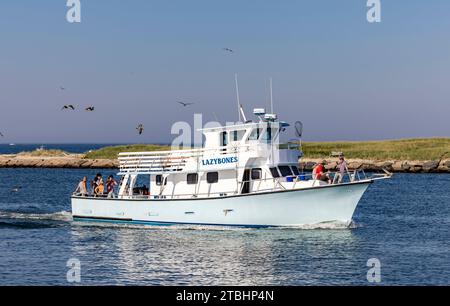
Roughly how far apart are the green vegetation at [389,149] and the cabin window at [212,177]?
71.7m

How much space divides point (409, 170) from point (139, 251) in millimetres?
70984

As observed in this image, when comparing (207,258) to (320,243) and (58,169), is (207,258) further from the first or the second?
(58,169)

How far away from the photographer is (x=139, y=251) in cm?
2853

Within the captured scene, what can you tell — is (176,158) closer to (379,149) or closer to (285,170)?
(285,170)

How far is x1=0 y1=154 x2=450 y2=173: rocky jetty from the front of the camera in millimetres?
93625

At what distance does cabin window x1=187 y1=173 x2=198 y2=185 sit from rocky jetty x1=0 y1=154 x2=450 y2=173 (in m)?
42.4

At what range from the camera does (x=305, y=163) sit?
313ft

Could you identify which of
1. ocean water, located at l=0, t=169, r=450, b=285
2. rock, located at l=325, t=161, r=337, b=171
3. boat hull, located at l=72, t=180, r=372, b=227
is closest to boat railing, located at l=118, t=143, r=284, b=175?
boat hull, located at l=72, t=180, r=372, b=227

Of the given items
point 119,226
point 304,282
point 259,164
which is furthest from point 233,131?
point 304,282

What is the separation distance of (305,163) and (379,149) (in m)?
19.3

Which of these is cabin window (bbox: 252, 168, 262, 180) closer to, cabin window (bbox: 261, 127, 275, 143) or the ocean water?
cabin window (bbox: 261, 127, 275, 143)

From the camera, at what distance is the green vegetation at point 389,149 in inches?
4031

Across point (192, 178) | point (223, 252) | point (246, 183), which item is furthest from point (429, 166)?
point (223, 252)

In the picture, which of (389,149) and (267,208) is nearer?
(267,208)
